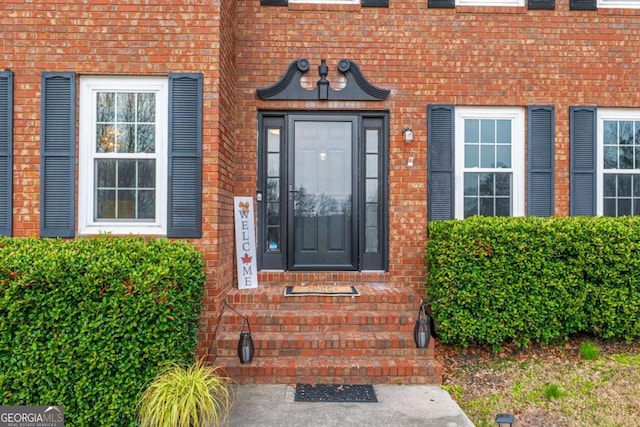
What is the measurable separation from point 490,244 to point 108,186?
3.96 metres

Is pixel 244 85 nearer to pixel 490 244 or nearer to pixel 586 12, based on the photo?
pixel 490 244

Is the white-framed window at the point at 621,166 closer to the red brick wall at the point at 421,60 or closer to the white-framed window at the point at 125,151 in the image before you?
the red brick wall at the point at 421,60

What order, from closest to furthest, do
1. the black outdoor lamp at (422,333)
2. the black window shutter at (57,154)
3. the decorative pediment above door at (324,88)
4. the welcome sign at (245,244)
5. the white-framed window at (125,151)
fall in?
1. the black outdoor lamp at (422,333)
2. the black window shutter at (57,154)
3. the white-framed window at (125,151)
4. the welcome sign at (245,244)
5. the decorative pediment above door at (324,88)

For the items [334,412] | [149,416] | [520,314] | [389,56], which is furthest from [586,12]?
[149,416]

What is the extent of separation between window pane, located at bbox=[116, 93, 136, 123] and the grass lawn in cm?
408

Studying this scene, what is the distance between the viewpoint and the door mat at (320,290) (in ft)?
14.3

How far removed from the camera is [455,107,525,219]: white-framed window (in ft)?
16.4

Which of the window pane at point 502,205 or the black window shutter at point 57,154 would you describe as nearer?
the black window shutter at point 57,154

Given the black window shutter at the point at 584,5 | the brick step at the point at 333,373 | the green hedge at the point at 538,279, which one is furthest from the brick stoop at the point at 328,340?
the black window shutter at the point at 584,5

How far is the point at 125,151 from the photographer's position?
416cm

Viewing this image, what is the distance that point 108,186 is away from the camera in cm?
417

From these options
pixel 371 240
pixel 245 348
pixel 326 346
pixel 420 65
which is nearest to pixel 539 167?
pixel 420 65

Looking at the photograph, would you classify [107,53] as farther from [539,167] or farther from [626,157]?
[626,157]

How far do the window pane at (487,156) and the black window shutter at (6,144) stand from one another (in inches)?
207
